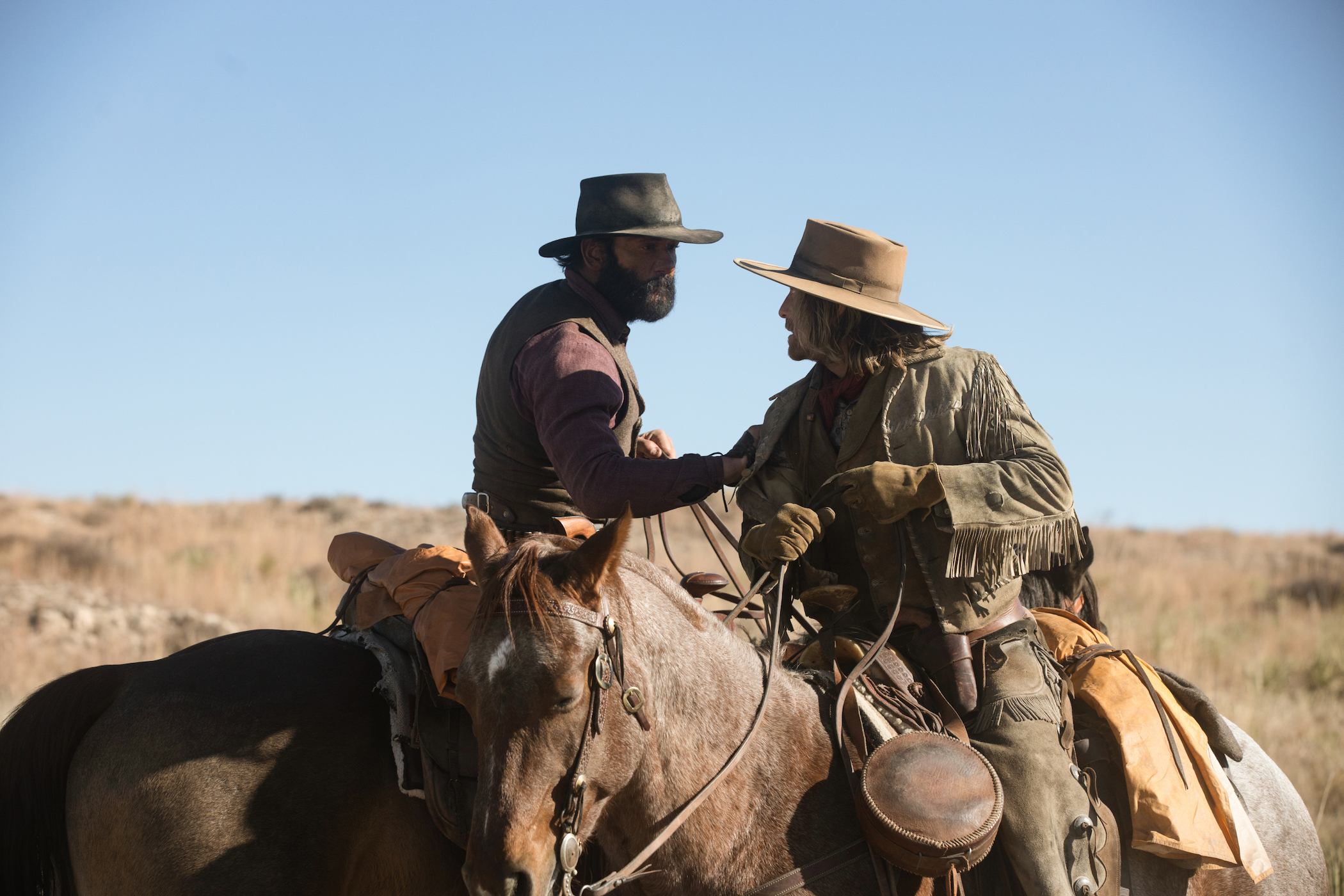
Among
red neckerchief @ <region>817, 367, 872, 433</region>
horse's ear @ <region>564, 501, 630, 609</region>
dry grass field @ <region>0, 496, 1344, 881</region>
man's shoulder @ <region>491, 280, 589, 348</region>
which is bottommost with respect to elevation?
dry grass field @ <region>0, 496, 1344, 881</region>

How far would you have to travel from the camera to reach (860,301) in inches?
145

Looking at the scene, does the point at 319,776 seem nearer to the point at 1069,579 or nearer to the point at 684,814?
the point at 684,814

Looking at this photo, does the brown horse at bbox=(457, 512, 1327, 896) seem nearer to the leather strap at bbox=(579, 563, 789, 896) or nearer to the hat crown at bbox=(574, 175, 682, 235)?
the leather strap at bbox=(579, 563, 789, 896)

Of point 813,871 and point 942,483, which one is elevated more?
point 942,483

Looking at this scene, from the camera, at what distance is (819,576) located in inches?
152

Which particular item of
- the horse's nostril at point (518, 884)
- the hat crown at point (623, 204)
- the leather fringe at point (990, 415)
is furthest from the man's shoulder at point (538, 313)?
the horse's nostril at point (518, 884)

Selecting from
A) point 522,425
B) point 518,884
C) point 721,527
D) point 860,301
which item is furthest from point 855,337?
point 518,884

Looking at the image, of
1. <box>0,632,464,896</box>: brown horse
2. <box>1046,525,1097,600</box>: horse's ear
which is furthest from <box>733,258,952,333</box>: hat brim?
<box>0,632,464,896</box>: brown horse

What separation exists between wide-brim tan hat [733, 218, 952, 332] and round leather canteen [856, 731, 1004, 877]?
1.54m

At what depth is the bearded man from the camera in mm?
3281

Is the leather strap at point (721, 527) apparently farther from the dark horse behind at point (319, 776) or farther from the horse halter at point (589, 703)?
the horse halter at point (589, 703)

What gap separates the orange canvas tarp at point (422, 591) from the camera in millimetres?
3199

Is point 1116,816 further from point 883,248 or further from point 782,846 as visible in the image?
point 883,248

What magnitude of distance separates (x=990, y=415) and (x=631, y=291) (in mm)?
1648
